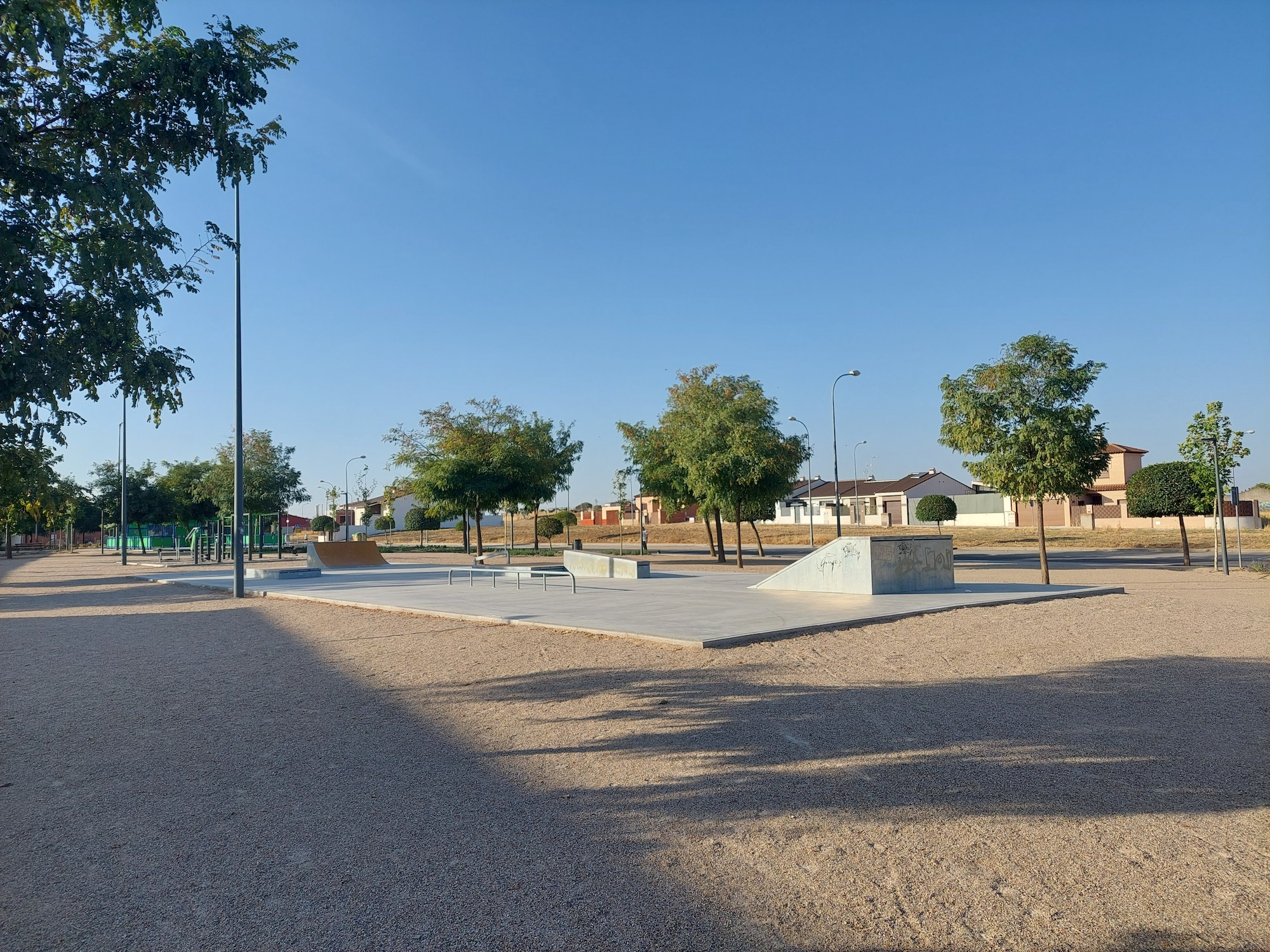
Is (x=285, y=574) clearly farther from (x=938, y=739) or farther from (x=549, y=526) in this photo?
(x=549, y=526)

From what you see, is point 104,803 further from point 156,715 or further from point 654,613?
point 654,613

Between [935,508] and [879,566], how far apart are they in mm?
36883

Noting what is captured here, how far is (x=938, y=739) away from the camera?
17.7 feet

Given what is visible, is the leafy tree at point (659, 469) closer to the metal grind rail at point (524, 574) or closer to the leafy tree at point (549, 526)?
the metal grind rail at point (524, 574)

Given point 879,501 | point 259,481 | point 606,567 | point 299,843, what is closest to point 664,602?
point 606,567

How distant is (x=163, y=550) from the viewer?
177 ft

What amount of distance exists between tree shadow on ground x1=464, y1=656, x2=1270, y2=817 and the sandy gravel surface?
31mm

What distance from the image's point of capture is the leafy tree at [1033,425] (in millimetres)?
17547

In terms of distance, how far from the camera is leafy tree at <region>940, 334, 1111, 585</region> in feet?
57.6

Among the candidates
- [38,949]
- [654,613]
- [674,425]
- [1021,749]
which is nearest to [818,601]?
[654,613]

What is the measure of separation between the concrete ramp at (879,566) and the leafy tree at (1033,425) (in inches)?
153

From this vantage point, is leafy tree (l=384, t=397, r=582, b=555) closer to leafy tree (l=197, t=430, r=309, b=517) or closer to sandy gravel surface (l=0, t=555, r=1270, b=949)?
leafy tree (l=197, t=430, r=309, b=517)

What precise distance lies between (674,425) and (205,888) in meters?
28.9

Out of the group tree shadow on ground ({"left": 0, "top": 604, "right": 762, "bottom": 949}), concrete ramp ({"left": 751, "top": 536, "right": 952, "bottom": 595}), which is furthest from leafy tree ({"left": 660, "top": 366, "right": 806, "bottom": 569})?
tree shadow on ground ({"left": 0, "top": 604, "right": 762, "bottom": 949})
